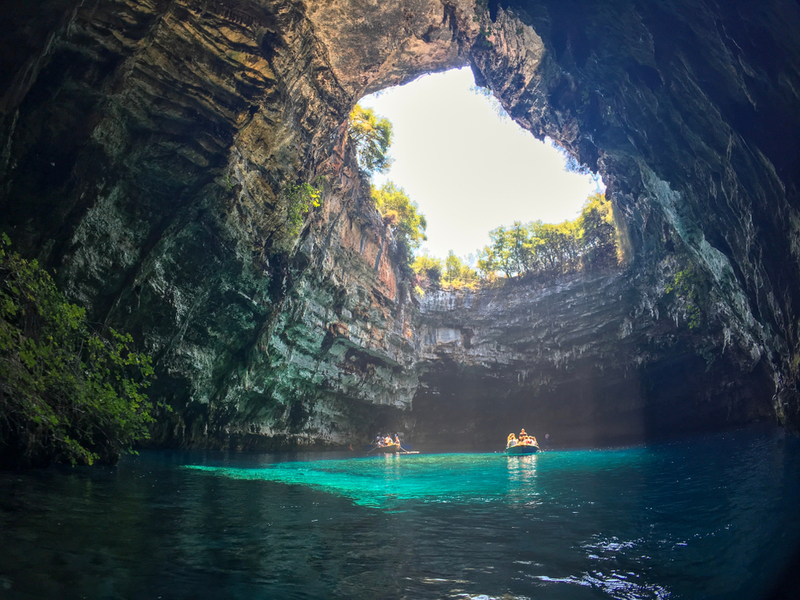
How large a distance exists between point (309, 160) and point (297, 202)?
172 cm

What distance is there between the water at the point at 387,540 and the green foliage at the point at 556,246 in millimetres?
18169

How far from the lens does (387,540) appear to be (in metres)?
3.89

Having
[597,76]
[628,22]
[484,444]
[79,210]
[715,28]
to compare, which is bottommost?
[484,444]

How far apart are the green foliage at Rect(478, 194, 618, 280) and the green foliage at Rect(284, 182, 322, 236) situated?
15.7 metres

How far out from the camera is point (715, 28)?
7.12 m

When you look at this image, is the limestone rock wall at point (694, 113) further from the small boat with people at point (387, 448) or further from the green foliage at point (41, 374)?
the small boat with people at point (387, 448)

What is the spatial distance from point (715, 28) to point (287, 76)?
32.9 ft

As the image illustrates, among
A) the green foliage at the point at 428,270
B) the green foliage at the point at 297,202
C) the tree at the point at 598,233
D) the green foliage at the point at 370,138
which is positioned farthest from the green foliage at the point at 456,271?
the green foliage at the point at 297,202

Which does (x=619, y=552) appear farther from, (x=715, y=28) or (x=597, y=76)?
(x=597, y=76)

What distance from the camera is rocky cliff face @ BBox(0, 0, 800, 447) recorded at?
8180mm

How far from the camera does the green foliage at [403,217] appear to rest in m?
24.6

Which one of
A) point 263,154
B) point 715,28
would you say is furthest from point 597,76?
point 263,154

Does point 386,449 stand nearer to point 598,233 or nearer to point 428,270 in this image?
point 428,270

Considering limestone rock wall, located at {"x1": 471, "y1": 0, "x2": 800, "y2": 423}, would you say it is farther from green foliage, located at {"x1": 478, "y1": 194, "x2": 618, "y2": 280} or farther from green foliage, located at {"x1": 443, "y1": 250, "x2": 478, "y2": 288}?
green foliage, located at {"x1": 443, "y1": 250, "x2": 478, "y2": 288}
